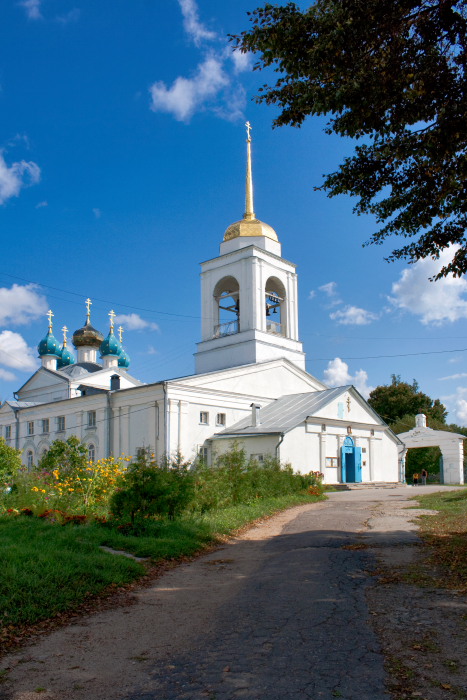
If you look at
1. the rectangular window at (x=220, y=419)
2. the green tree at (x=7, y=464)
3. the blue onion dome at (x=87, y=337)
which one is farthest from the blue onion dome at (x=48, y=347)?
the green tree at (x=7, y=464)

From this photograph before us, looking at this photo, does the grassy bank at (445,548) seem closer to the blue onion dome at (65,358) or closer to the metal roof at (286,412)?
the metal roof at (286,412)

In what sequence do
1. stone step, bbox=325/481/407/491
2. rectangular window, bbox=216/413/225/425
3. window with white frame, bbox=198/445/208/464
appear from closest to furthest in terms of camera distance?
1. stone step, bbox=325/481/407/491
2. window with white frame, bbox=198/445/208/464
3. rectangular window, bbox=216/413/225/425

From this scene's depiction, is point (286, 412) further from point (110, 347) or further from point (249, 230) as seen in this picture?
point (110, 347)

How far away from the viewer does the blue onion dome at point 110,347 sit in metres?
48.1

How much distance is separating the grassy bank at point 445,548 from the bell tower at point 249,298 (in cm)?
2045

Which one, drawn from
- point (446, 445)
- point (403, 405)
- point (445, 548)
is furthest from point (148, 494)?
point (403, 405)

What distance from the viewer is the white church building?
29.8 metres

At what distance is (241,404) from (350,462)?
669cm

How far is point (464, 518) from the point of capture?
44.5 ft

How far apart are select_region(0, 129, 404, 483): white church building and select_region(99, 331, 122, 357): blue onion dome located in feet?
13.3

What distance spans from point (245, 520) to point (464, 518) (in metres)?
4.98

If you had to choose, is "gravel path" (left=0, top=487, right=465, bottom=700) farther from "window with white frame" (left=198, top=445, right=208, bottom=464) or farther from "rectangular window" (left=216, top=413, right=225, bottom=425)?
"rectangular window" (left=216, top=413, right=225, bottom=425)

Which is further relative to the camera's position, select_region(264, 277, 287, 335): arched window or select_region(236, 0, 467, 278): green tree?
select_region(264, 277, 287, 335): arched window

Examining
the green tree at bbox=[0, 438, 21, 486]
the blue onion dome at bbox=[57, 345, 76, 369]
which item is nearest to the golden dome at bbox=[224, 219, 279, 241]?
the blue onion dome at bbox=[57, 345, 76, 369]
